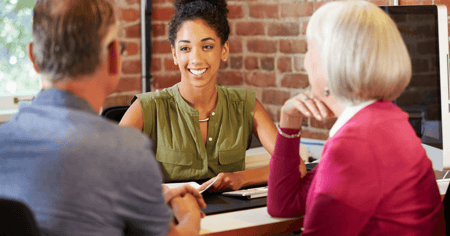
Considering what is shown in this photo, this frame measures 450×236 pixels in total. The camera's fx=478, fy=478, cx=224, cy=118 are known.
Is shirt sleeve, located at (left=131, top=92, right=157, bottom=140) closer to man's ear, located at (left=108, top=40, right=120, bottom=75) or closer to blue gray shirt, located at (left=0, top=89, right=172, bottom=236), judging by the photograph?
man's ear, located at (left=108, top=40, right=120, bottom=75)

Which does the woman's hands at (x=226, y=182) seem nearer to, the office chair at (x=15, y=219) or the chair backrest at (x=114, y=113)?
the chair backrest at (x=114, y=113)

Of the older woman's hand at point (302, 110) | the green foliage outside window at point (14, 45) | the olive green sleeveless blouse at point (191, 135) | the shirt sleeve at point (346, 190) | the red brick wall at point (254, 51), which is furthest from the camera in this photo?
the red brick wall at point (254, 51)

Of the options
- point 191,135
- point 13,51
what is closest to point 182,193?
point 191,135

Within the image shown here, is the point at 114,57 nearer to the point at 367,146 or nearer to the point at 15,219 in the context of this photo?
the point at 15,219

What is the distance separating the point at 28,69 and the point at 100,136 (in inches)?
76.9

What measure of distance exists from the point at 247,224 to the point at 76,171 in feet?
1.95

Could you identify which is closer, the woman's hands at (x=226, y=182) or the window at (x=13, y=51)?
the woman's hands at (x=226, y=182)

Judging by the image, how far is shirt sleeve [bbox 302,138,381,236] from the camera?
101cm

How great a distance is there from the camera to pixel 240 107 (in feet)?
6.18

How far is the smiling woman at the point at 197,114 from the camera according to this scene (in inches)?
69.1

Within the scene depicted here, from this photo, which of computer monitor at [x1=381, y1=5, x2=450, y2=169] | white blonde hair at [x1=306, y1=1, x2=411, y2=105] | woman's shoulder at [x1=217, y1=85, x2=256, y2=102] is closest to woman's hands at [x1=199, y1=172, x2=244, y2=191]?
woman's shoulder at [x1=217, y1=85, x2=256, y2=102]

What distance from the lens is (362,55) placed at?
1039 millimetres

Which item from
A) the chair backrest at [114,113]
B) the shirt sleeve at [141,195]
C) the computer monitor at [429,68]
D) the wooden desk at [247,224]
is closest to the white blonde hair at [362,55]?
the wooden desk at [247,224]

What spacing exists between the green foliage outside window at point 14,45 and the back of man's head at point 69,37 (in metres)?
1.74
